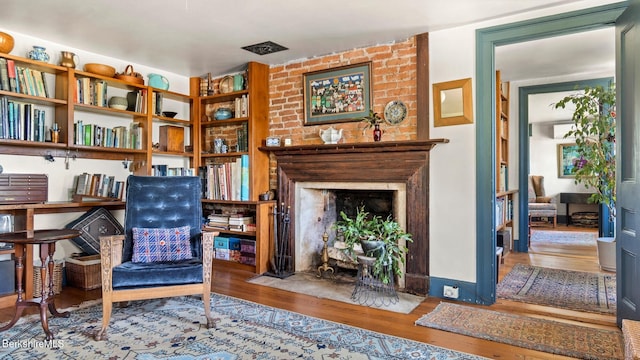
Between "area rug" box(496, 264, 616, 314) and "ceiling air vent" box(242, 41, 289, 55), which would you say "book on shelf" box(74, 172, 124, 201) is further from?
"area rug" box(496, 264, 616, 314)

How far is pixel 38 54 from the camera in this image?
347 cm

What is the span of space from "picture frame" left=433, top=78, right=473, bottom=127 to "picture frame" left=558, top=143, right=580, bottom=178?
23.3 ft

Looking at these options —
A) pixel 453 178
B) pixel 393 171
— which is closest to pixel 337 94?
pixel 393 171

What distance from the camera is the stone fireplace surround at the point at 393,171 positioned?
11.3ft

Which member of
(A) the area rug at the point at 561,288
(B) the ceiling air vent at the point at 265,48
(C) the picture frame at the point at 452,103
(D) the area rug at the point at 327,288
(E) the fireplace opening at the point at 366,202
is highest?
(B) the ceiling air vent at the point at 265,48

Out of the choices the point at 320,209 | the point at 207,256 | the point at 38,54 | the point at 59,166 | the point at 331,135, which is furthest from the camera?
the point at 320,209

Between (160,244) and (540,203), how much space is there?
816 centimetres

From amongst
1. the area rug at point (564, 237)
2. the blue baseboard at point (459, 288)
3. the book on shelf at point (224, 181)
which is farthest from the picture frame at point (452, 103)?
the area rug at point (564, 237)

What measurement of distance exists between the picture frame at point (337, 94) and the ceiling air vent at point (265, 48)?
441 millimetres

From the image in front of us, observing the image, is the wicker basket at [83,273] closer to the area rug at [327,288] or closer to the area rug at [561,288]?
the area rug at [327,288]

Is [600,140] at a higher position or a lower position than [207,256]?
higher

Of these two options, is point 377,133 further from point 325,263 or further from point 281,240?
point 281,240

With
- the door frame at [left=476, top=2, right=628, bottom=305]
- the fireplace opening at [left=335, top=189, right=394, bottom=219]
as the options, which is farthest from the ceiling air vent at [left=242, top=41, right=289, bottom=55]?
the door frame at [left=476, top=2, right=628, bottom=305]

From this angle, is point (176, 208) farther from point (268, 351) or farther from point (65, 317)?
point (268, 351)
